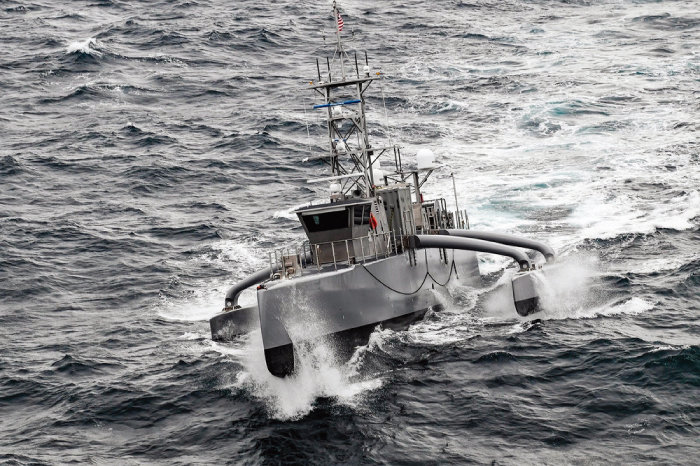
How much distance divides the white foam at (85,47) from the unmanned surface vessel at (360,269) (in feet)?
134

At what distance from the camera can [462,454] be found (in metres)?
19.2

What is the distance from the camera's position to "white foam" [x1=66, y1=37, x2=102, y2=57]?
67125mm

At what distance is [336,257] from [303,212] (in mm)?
2189

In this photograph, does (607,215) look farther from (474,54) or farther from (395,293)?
(474,54)

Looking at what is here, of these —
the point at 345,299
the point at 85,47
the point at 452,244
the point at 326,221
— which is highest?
the point at 85,47

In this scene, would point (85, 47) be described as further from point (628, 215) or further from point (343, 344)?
point (343, 344)

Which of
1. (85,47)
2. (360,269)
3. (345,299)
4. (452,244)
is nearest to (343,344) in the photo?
(345,299)

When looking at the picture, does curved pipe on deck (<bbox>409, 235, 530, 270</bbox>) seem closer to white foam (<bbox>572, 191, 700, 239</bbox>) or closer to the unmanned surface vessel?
the unmanned surface vessel

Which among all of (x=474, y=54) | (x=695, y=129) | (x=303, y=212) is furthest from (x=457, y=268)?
(x=474, y=54)

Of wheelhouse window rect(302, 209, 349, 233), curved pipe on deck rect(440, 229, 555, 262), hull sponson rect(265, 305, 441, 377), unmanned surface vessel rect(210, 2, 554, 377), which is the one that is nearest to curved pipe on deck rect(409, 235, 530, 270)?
unmanned surface vessel rect(210, 2, 554, 377)

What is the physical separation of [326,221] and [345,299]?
3.12 m

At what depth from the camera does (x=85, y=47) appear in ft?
222

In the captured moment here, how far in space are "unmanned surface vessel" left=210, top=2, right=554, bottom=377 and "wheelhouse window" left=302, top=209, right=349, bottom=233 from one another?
0.11ft

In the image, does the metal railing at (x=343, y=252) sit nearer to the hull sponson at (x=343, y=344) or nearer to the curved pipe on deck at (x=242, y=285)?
the curved pipe on deck at (x=242, y=285)
